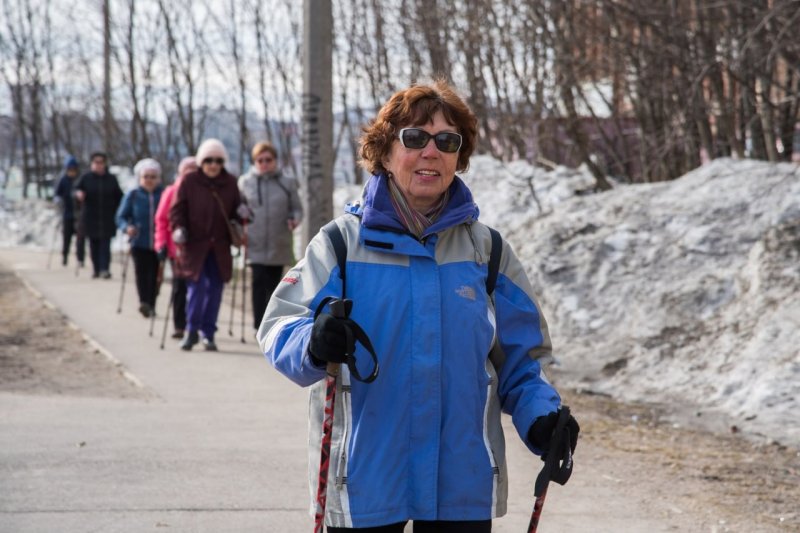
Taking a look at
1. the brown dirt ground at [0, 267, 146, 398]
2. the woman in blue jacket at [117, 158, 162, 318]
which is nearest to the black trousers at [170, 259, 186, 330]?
the brown dirt ground at [0, 267, 146, 398]

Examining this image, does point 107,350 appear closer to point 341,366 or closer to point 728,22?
point 728,22

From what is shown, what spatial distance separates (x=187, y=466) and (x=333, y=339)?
3779 millimetres

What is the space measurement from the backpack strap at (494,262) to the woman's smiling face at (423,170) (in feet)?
0.69

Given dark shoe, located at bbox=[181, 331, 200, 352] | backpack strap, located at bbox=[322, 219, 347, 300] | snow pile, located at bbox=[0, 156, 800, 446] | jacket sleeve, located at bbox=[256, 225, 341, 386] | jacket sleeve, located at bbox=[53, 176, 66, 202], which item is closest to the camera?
jacket sleeve, located at bbox=[256, 225, 341, 386]

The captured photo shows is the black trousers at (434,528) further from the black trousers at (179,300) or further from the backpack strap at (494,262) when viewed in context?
the black trousers at (179,300)

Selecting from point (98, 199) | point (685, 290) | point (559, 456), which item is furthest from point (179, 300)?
point (559, 456)

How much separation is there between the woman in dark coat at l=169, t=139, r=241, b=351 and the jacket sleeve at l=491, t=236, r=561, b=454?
303 inches

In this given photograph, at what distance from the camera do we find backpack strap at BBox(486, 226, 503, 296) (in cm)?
338

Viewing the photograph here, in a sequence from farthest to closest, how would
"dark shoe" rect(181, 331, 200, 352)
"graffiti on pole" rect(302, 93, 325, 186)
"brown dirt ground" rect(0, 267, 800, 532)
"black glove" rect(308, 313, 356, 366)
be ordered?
"dark shoe" rect(181, 331, 200, 352) < "graffiti on pole" rect(302, 93, 325, 186) < "brown dirt ground" rect(0, 267, 800, 532) < "black glove" rect(308, 313, 356, 366)

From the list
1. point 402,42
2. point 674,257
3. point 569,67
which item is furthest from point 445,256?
point 402,42

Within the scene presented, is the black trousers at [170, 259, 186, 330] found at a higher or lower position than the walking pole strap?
lower

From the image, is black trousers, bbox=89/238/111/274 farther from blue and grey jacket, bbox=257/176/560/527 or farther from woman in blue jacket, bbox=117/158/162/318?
blue and grey jacket, bbox=257/176/560/527

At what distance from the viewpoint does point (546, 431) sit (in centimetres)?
323

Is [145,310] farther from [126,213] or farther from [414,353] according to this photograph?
[414,353]
